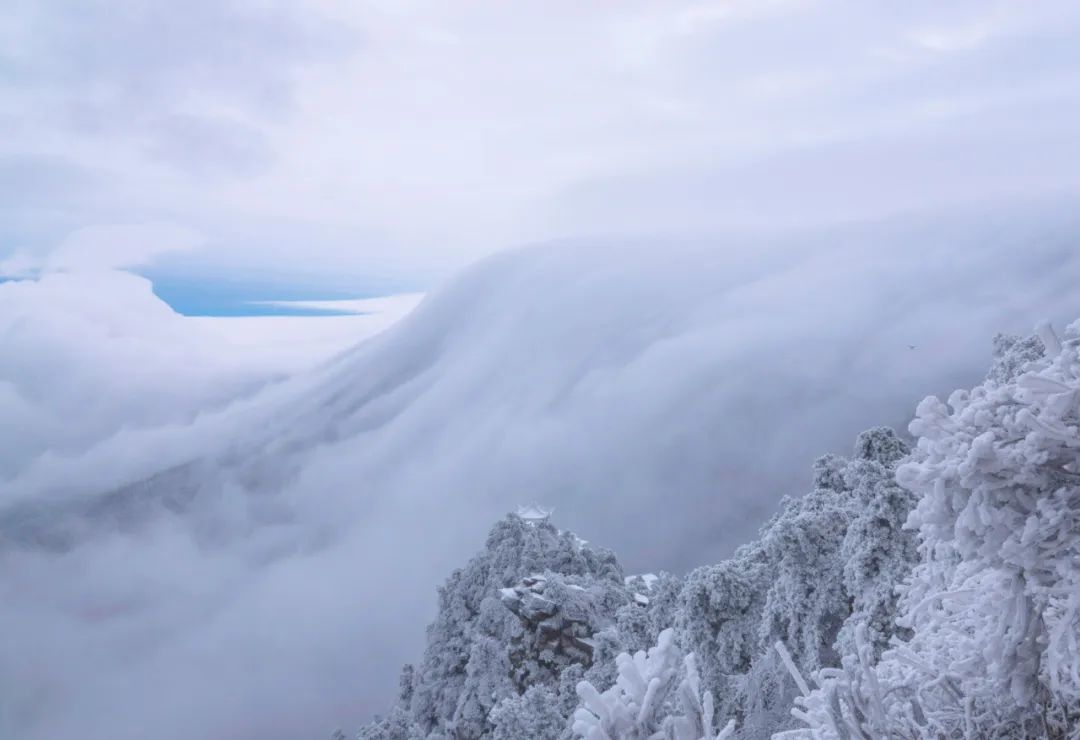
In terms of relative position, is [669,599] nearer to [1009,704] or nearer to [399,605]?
[1009,704]

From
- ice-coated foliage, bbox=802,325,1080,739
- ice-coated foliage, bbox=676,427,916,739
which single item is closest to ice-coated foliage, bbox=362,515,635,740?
ice-coated foliage, bbox=676,427,916,739

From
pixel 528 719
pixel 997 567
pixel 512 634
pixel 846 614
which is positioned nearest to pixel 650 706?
pixel 997 567

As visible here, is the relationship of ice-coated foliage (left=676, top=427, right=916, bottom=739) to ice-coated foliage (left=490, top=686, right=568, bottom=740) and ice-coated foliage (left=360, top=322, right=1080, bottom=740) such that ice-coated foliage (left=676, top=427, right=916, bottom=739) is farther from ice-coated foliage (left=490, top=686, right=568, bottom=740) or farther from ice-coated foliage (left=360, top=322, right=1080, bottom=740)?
ice-coated foliage (left=490, top=686, right=568, bottom=740)

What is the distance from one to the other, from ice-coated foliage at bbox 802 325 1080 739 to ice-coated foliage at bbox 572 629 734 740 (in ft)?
3.10

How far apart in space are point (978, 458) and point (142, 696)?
7320 inches

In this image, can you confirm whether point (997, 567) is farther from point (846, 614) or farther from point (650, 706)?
point (846, 614)

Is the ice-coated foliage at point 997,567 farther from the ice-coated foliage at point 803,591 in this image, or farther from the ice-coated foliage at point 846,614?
the ice-coated foliage at point 803,591

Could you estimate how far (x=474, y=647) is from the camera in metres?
25.5

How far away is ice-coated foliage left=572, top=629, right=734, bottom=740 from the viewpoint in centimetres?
429

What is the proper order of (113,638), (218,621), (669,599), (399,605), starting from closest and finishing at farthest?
(669,599)
(399,605)
(218,621)
(113,638)

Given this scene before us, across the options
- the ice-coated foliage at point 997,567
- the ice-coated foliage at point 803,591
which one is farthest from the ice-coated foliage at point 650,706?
A: the ice-coated foliage at point 803,591

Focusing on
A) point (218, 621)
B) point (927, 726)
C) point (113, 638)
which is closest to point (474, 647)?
point (927, 726)

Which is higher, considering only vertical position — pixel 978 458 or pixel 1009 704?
pixel 978 458

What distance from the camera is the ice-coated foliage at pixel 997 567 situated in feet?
12.3
